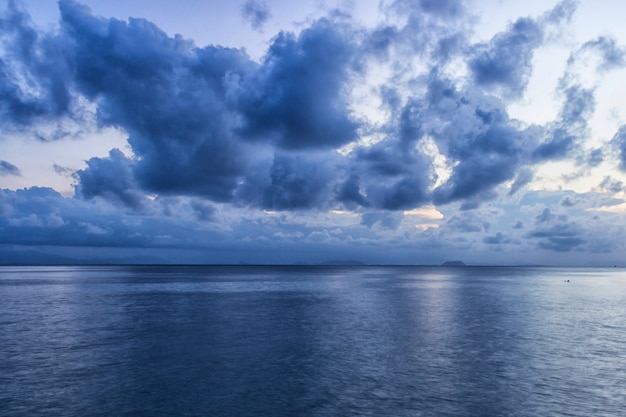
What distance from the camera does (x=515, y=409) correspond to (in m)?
19.7

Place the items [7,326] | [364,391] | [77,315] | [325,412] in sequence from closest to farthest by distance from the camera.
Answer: [325,412], [364,391], [7,326], [77,315]

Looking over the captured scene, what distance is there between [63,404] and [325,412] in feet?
37.3

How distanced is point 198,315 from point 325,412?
3507 centimetres

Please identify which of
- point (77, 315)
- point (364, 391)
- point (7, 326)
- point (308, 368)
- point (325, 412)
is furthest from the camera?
point (77, 315)

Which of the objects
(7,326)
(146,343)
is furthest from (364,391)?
(7,326)

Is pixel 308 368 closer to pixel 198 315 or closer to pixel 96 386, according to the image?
pixel 96 386

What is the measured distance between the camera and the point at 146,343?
112 feet

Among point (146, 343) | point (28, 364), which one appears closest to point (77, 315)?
point (146, 343)

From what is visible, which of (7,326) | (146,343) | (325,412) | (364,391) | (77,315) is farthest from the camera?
(77,315)

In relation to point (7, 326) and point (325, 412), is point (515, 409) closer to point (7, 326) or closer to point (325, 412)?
point (325, 412)

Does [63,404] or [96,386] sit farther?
[96,386]

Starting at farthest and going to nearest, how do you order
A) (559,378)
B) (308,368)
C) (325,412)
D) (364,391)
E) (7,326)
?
(7,326), (308,368), (559,378), (364,391), (325,412)

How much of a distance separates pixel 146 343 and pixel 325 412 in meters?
19.7

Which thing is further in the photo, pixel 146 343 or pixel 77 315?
pixel 77 315
